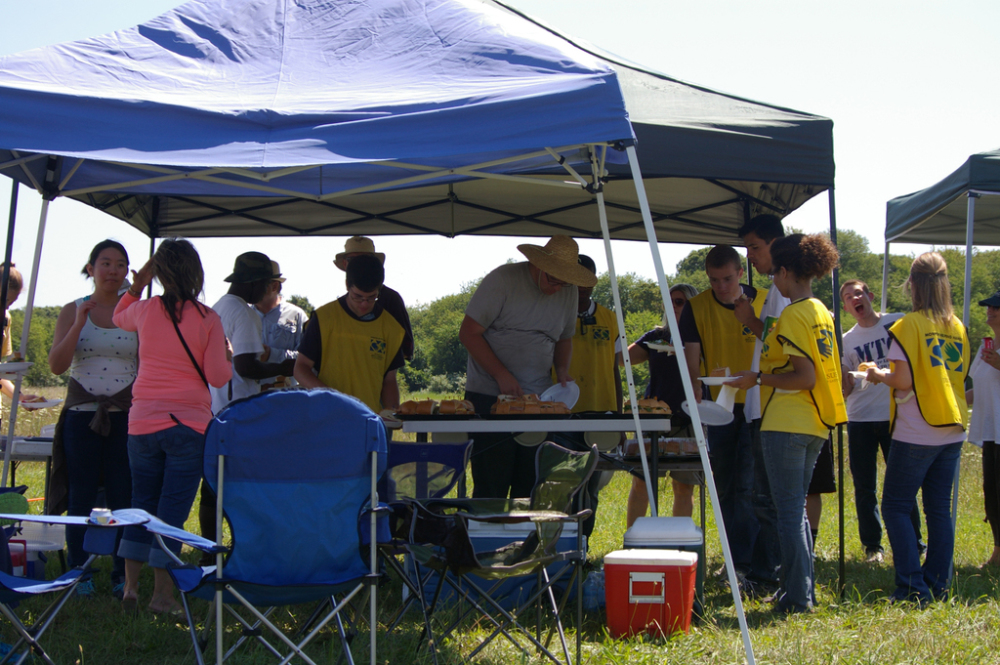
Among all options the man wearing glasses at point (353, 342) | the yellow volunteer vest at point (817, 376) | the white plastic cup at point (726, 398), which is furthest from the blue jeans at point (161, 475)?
the yellow volunteer vest at point (817, 376)

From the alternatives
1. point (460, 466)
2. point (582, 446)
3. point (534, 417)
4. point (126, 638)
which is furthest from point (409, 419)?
point (126, 638)

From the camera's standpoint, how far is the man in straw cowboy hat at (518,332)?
426cm

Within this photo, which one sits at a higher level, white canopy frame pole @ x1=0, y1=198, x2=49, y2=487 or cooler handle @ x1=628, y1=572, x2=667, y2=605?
white canopy frame pole @ x1=0, y1=198, x2=49, y2=487

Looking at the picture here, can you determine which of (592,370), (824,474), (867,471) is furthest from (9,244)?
(867,471)

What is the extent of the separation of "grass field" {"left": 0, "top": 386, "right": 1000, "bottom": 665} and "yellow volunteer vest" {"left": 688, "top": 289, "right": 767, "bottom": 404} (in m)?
1.11

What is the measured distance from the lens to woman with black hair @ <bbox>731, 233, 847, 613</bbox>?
3391 millimetres

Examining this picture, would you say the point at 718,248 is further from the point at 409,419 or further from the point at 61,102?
the point at 61,102

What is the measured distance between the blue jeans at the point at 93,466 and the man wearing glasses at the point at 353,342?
874mm

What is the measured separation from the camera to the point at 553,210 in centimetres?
598

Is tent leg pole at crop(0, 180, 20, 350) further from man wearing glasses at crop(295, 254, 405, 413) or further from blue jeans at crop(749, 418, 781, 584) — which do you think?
blue jeans at crop(749, 418, 781, 584)

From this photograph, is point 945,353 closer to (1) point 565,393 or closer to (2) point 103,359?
(1) point 565,393

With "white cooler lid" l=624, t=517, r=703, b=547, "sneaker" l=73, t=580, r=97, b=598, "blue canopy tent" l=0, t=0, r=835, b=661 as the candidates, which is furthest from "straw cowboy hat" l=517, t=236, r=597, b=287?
"sneaker" l=73, t=580, r=97, b=598

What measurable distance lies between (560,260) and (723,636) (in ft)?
6.58

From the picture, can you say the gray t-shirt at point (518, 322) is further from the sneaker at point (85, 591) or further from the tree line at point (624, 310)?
the tree line at point (624, 310)
